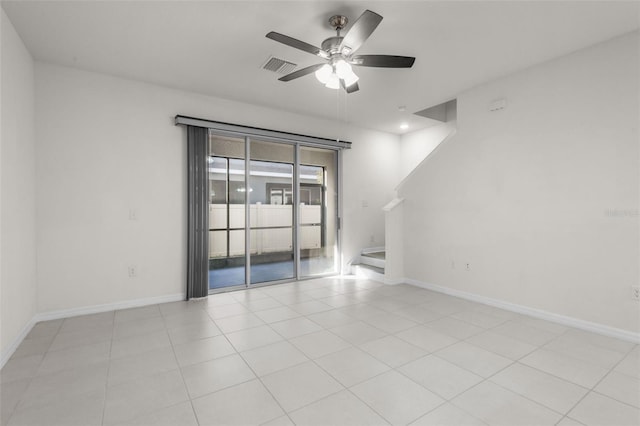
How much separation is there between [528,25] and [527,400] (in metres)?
3.05

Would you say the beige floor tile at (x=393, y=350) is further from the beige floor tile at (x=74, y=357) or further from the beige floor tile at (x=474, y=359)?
the beige floor tile at (x=74, y=357)

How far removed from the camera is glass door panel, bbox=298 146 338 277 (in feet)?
17.5

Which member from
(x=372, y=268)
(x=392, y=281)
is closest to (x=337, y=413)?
(x=392, y=281)

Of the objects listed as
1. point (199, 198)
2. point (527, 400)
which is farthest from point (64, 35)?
point (527, 400)

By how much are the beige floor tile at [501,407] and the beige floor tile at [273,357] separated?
3.99ft

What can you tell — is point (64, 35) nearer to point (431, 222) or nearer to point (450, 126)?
point (431, 222)

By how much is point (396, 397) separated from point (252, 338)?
1.47m

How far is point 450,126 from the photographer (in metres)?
5.57

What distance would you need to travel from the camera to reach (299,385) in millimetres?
2135

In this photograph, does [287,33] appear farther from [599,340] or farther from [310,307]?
[599,340]

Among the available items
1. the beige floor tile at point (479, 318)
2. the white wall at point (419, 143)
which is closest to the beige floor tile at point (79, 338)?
the beige floor tile at point (479, 318)

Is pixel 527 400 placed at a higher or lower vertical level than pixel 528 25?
lower

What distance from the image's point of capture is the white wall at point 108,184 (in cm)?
339

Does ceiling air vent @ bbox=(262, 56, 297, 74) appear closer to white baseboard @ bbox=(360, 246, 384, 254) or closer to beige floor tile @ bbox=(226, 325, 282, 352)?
beige floor tile @ bbox=(226, 325, 282, 352)
